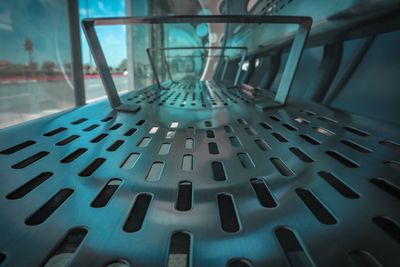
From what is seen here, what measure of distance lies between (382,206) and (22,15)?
197cm

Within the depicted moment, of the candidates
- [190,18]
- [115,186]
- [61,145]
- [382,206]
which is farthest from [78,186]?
[190,18]

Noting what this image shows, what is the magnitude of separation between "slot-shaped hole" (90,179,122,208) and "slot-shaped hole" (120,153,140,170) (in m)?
0.03

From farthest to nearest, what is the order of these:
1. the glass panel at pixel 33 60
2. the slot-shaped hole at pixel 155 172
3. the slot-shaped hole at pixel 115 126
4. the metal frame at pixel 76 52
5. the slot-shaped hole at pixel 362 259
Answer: the metal frame at pixel 76 52 < the glass panel at pixel 33 60 < the slot-shaped hole at pixel 115 126 < the slot-shaped hole at pixel 155 172 < the slot-shaped hole at pixel 362 259

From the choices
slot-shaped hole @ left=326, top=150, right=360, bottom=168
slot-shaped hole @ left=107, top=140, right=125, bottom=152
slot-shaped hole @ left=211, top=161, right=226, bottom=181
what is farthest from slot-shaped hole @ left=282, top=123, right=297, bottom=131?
slot-shaped hole @ left=107, top=140, right=125, bottom=152

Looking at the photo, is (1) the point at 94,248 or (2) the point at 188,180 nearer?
(1) the point at 94,248

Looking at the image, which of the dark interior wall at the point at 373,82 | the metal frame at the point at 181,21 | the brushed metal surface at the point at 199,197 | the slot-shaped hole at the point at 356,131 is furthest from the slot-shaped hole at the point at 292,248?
the dark interior wall at the point at 373,82

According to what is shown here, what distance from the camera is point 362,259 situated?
0.58 ft

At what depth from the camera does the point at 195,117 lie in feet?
2.05

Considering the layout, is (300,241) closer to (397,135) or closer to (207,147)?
(207,147)

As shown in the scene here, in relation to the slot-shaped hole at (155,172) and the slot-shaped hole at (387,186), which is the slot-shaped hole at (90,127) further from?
the slot-shaped hole at (387,186)

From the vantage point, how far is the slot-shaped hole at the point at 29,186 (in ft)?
0.81

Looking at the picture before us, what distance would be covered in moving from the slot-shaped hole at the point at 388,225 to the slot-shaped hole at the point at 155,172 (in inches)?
9.0

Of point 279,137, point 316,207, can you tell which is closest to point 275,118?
point 279,137

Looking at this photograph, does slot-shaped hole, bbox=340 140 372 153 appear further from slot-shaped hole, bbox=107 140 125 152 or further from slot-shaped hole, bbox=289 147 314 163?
slot-shaped hole, bbox=107 140 125 152
